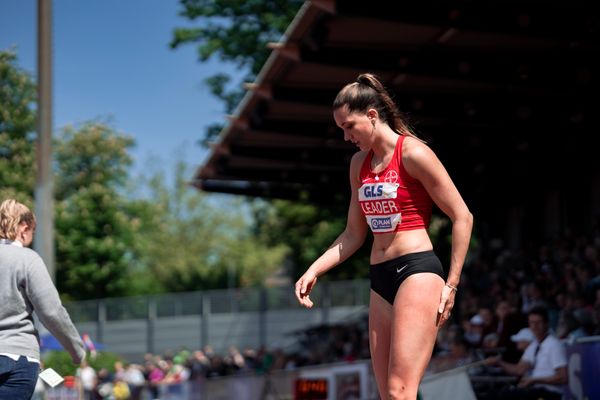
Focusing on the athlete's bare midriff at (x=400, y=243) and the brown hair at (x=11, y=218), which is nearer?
the athlete's bare midriff at (x=400, y=243)

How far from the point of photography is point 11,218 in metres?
5.52

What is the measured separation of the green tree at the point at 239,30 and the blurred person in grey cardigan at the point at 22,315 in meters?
26.1

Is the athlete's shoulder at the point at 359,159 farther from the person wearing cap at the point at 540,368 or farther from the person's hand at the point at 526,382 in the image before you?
the person's hand at the point at 526,382

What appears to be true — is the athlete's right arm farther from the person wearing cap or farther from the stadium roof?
the stadium roof

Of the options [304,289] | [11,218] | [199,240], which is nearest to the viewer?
[304,289]

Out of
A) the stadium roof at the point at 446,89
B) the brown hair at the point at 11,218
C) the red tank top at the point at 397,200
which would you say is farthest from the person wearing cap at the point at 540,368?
the brown hair at the point at 11,218

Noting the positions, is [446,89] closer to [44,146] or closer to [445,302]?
[44,146]

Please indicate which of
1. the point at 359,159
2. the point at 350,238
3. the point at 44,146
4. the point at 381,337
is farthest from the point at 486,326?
the point at 381,337

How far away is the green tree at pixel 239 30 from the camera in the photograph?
31594 mm

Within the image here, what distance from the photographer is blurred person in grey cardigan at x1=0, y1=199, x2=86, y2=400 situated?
17.4 ft

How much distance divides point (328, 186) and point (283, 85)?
1154cm

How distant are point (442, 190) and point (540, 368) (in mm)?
5561

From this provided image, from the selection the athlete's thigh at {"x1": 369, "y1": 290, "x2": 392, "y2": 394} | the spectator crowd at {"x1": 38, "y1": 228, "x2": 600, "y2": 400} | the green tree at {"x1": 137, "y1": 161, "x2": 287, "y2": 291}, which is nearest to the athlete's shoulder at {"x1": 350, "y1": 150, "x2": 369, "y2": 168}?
the athlete's thigh at {"x1": 369, "y1": 290, "x2": 392, "y2": 394}

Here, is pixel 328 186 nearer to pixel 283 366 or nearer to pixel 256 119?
pixel 283 366
